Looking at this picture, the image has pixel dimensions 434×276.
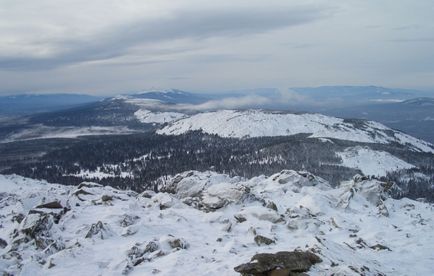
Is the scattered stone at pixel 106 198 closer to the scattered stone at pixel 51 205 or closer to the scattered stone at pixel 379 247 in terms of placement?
the scattered stone at pixel 51 205

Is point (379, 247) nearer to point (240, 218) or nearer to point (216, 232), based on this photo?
point (240, 218)

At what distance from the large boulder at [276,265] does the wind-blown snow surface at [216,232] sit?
3.36 ft

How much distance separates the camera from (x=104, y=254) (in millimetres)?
42312

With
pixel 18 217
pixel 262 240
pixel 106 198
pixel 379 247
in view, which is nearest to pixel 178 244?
pixel 262 240

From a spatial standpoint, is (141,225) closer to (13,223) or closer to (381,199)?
(13,223)

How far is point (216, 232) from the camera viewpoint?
4997cm

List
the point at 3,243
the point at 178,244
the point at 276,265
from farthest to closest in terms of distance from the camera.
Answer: the point at 3,243 < the point at 178,244 < the point at 276,265

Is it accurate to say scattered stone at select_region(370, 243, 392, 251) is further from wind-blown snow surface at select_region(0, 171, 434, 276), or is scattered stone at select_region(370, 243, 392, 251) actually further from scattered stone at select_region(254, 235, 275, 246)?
scattered stone at select_region(254, 235, 275, 246)

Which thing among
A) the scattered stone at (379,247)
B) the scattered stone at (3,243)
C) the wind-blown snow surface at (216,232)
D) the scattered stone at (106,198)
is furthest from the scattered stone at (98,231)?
the scattered stone at (379,247)

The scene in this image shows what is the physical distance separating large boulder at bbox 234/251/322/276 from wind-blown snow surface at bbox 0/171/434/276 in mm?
1025

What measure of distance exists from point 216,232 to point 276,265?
2017 cm

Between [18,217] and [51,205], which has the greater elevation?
[51,205]

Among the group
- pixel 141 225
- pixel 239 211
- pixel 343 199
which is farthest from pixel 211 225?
pixel 343 199

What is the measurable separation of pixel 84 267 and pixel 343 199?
4238cm
